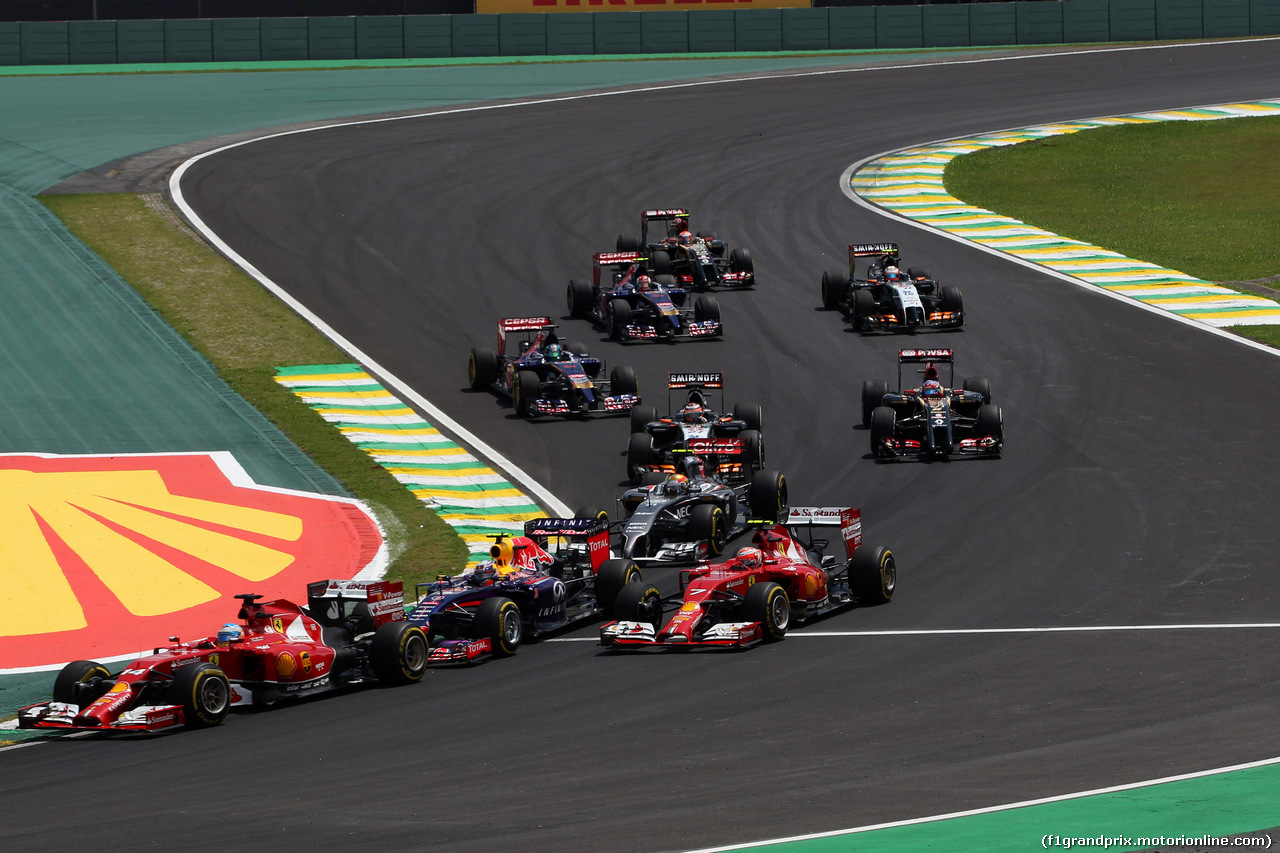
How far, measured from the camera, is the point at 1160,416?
32.3 metres

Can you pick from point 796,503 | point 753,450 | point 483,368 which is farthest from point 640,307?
point 796,503

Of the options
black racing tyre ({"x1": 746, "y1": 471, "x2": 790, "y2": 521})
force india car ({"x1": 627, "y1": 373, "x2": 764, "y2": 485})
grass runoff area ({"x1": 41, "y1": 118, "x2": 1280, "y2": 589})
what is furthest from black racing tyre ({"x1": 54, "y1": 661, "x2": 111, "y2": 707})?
black racing tyre ({"x1": 746, "y1": 471, "x2": 790, "y2": 521})

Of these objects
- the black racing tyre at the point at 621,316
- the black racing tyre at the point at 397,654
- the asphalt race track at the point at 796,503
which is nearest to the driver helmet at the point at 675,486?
the asphalt race track at the point at 796,503

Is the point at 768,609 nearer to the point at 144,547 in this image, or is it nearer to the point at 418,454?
the point at 144,547

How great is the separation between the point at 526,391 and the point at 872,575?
13.0 metres

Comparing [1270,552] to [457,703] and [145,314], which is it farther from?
[145,314]

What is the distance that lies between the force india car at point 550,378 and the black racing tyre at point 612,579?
10940 millimetres

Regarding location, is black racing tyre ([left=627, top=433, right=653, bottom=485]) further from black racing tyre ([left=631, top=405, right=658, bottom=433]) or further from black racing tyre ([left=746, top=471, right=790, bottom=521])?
black racing tyre ([left=746, top=471, right=790, bottom=521])

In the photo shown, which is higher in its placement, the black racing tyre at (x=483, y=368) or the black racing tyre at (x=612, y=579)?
the black racing tyre at (x=483, y=368)

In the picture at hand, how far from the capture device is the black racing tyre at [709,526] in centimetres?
2588

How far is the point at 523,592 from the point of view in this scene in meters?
22.6

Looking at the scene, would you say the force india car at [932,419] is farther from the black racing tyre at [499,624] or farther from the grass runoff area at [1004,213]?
the black racing tyre at [499,624]

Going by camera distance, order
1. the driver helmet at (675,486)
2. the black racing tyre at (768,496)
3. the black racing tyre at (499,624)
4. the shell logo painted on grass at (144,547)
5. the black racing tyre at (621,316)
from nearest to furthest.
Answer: the black racing tyre at (499,624) → the shell logo painted on grass at (144,547) → the driver helmet at (675,486) → the black racing tyre at (768,496) → the black racing tyre at (621,316)

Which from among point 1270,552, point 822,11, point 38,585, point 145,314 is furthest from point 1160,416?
point 822,11
